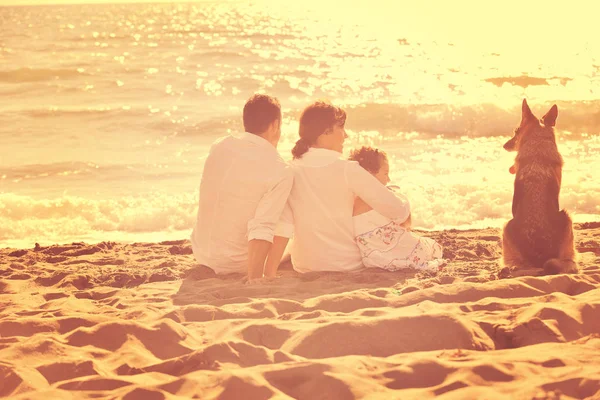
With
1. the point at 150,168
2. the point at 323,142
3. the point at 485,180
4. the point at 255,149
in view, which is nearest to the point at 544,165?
the point at 323,142

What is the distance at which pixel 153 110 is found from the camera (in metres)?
20.7

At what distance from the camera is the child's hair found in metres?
6.53

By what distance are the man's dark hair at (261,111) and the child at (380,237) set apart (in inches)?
30.6

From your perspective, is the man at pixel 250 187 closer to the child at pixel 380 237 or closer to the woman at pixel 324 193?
the woman at pixel 324 193

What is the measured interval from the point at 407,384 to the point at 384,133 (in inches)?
621

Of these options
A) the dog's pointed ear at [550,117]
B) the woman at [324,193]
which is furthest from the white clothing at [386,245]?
the dog's pointed ear at [550,117]

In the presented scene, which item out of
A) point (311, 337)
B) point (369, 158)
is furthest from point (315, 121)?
point (311, 337)

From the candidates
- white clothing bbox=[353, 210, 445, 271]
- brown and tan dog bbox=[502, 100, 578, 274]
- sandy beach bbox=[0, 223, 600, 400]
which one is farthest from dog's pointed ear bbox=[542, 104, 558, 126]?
white clothing bbox=[353, 210, 445, 271]

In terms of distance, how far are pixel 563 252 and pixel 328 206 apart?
73.8 inches

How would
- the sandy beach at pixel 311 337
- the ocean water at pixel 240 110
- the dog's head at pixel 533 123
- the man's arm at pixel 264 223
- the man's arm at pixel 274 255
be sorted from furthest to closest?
the ocean water at pixel 240 110 → the dog's head at pixel 533 123 → the man's arm at pixel 274 255 → the man's arm at pixel 264 223 → the sandy beach at pixel 311 337

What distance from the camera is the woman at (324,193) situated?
6.26m

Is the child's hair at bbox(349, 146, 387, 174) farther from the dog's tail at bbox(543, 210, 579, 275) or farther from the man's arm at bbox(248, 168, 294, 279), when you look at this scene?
the dog's tail at bbox(543, 210, 579, 275)

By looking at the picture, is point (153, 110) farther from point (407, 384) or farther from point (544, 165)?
point (407, 384)

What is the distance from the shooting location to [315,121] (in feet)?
20.8
